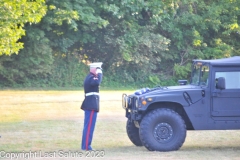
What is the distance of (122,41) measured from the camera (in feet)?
134

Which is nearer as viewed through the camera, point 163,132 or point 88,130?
point 163,132

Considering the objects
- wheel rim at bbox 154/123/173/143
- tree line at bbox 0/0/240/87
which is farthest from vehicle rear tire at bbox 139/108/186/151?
tree line at bbox 0/0/240/87

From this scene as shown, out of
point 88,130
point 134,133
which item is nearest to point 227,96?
point 134,133

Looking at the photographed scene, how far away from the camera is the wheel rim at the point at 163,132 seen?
504 inches

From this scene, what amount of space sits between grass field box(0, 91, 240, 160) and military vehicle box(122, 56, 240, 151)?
376mm

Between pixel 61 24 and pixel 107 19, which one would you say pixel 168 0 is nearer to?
pixel 107 19

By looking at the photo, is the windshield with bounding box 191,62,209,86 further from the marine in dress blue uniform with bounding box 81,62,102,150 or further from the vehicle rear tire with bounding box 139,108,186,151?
the marine in dress blue uniform with bounding box 81,62,102,150

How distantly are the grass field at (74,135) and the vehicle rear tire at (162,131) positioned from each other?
0.67ft

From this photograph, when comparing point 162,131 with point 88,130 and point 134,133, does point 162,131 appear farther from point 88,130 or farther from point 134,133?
point 88,130

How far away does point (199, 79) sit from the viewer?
13641mm

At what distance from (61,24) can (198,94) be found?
2611 cm

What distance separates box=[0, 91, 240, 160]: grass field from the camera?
41.8ft

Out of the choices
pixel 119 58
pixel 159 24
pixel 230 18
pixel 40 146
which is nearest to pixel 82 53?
pixel 119 58

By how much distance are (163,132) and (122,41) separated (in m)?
28.2
